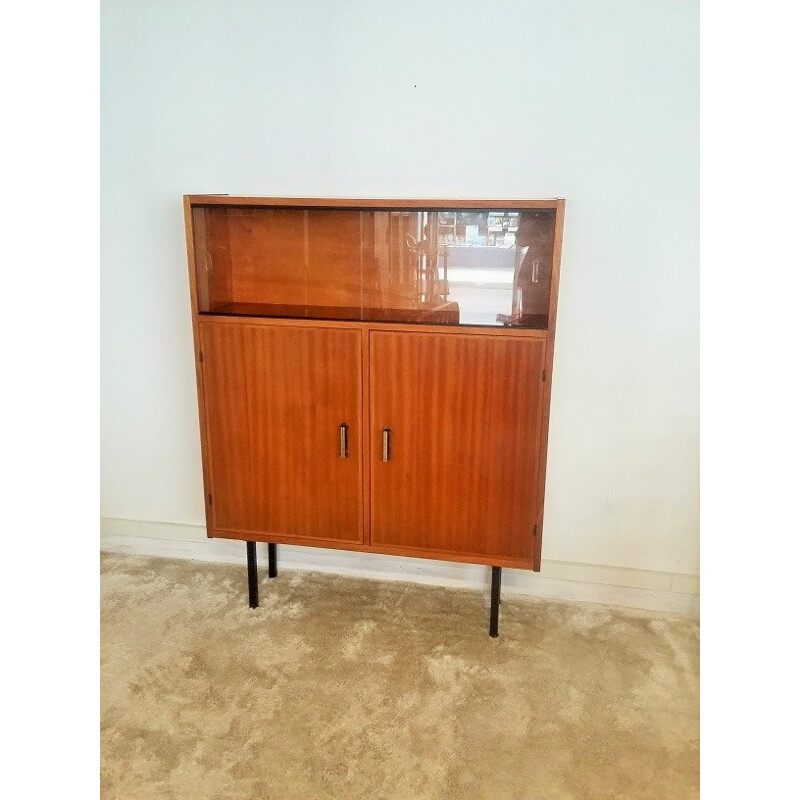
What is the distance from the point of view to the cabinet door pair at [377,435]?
1988mm

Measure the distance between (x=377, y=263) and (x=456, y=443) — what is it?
0.68 meters

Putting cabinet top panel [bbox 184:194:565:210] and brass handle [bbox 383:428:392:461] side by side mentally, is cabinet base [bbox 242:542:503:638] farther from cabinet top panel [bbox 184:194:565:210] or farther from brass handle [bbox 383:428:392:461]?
cabinet top panel [bbox 184:194:565:210]

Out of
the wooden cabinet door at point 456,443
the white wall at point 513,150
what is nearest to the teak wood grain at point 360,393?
the wooden cabinet door at point 456,443

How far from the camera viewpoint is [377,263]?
214 cm

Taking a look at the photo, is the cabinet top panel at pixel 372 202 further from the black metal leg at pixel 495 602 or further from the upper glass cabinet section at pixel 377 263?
the black metal leg at pixel 495 602

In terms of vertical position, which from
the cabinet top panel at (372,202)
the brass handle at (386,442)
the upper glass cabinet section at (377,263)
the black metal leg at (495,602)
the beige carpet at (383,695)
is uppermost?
the cabinet top panel at (372,202)

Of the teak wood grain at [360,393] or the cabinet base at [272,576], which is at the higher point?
the teak wood grain at [360,393]

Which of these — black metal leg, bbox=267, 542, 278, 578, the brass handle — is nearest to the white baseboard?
black metal leg, bbox=267, 542, 278, 578

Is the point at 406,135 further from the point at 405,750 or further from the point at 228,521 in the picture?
the point at 405,750

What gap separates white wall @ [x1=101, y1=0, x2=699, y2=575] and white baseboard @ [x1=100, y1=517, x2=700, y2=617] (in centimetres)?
6

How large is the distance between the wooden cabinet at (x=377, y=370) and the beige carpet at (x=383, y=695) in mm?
297
